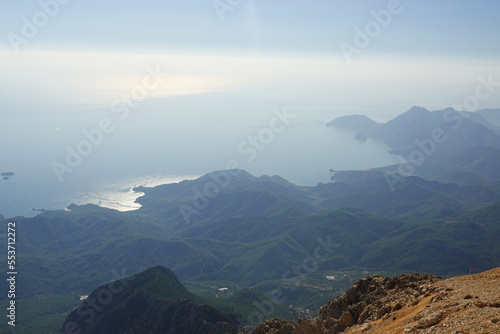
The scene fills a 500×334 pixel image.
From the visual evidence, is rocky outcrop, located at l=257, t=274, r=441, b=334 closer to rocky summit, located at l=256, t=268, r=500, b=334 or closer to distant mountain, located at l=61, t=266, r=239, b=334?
rocky summit, located at l=256, t=268, r=500, b=334

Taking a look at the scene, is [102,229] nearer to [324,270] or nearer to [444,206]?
[324,270]

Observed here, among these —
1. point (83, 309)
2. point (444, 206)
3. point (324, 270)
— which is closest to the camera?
point (83, 309)

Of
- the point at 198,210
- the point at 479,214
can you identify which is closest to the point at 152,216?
the point at 198,210

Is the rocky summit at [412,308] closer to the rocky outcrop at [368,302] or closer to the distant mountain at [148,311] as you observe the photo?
the rocky outcrop at [368,302]

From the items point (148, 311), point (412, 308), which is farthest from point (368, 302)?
point (148, 311)

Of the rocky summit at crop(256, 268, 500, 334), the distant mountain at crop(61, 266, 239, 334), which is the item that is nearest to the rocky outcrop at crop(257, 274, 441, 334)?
the rocky summit at crop(256, 268, 500, 334)
